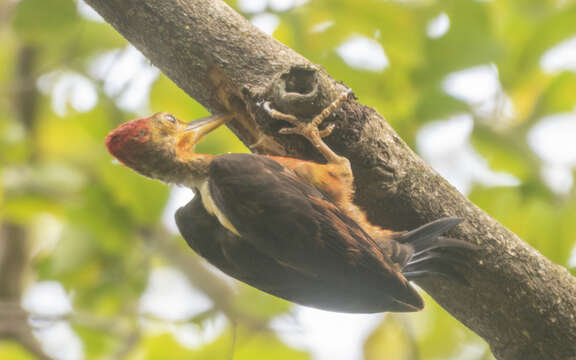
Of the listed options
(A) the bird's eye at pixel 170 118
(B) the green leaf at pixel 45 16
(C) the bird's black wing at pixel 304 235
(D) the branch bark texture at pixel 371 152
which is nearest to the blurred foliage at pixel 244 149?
(B) the green leaf at pixel 45 16

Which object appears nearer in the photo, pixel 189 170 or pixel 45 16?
pixel 189 170

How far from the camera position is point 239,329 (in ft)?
12.4

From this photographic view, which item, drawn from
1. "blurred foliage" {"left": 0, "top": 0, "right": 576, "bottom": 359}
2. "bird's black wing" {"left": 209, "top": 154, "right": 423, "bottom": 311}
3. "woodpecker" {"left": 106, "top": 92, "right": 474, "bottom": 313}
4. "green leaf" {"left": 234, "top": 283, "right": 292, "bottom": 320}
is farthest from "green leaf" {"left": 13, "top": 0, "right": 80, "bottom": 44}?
"green leaf" {"left": 234, "top": 283, "right": 292, "bottom": 320}

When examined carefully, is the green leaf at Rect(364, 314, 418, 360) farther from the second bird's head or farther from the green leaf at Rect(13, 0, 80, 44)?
the green leaf at Rect(13, 0, 80, 44)

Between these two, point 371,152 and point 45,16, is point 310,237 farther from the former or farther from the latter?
point 45,16

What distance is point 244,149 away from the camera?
12.5 ft

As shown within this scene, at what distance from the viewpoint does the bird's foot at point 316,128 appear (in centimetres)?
232

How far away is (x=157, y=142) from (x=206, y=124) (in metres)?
0.24

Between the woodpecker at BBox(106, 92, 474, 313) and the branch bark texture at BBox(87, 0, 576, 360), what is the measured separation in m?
0.07

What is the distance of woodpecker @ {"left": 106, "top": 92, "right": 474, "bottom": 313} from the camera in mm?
2439

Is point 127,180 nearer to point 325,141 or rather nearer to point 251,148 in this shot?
point 251,148

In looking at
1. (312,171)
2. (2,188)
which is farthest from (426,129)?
(2,188)

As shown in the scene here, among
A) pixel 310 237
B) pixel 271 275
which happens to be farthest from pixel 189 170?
pixel 310 237

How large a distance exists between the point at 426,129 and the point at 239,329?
1.57 meters
